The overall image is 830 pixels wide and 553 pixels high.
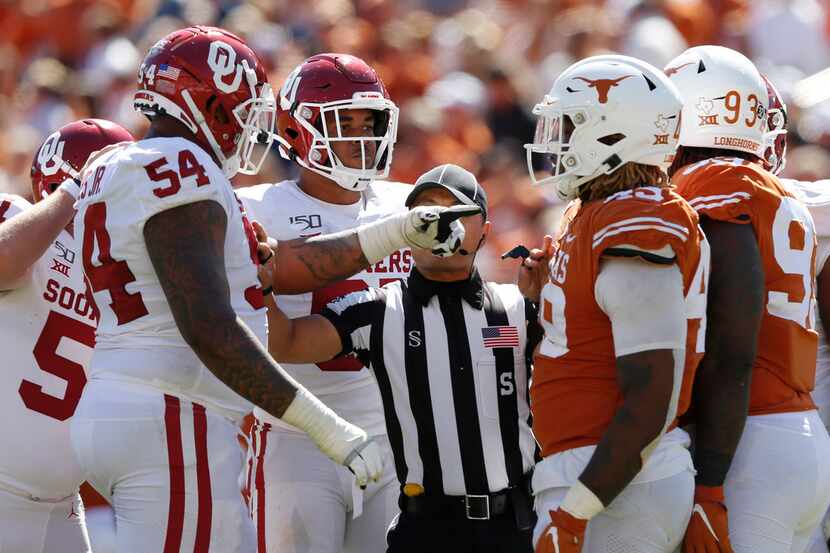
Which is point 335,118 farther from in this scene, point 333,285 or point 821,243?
point 821,243

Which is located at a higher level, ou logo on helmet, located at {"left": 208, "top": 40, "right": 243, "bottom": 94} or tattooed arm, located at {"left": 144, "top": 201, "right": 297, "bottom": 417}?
ou logo on helmet, located at {"left": 208, "top": 40, "right": 243, "bottom": 94}

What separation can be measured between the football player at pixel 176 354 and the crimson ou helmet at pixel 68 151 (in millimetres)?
766

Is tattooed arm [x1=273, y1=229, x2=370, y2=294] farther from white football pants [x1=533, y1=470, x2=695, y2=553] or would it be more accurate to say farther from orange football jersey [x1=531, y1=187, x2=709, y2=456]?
white football pants [x1=533, y1=470, x2=695, y2=553]

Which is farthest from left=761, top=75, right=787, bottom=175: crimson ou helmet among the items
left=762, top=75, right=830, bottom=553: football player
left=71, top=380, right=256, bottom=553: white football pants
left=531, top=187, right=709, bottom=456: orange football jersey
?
left=71, top=380, right=256, bottom=553: white football pants

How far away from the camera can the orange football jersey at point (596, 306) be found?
326cm

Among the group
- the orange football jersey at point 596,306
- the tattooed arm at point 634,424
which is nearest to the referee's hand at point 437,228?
the orange football jersey at point 596,306

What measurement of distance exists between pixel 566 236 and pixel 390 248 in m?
0.70

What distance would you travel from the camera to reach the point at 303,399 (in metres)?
3.38

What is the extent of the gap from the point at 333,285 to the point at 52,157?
3.38 feet

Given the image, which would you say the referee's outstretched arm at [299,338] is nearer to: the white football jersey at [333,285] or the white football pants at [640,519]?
the white football jersey at [333,285]

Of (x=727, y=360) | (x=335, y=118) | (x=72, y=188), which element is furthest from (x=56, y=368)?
(x=727, y=360)

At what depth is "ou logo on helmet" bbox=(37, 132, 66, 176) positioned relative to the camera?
4.35 m

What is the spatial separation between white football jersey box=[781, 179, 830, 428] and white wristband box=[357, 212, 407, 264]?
4.19ft

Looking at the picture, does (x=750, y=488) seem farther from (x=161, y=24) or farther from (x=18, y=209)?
(x=161, y=24)
